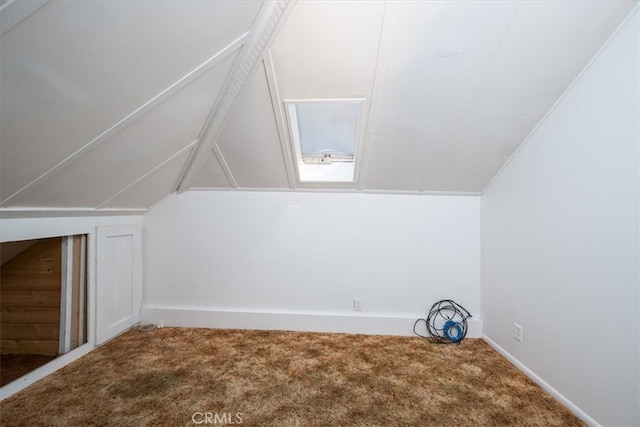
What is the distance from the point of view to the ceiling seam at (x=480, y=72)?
1.32 meters

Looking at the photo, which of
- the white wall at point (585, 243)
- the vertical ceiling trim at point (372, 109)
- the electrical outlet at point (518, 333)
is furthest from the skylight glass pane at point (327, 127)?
the electrical outlet at point (518, 333)

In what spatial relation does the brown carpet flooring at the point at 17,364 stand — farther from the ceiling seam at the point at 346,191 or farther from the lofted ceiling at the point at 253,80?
the ceiling seam at the point at 346,191

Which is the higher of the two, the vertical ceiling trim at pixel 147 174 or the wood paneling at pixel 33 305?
the vertical ceiling trim at pixel 147 174

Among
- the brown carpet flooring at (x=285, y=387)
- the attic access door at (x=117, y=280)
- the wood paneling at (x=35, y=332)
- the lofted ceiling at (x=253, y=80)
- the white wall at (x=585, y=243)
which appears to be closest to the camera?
the lofted ceiling at (x=253, y=80)

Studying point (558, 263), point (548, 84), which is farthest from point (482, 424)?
point (548, 84)

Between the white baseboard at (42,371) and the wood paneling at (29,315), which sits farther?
the wood paneling at (29,315)

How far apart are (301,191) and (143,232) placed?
64.9 inches

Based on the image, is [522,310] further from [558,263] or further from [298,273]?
[298,273]

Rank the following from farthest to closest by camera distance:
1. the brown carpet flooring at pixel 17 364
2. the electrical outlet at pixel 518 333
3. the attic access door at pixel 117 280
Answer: the attic access door at pixel 117 280 < the electrical outlet at pixel 518 333 < the brown carpet flooring at pixel 17 364

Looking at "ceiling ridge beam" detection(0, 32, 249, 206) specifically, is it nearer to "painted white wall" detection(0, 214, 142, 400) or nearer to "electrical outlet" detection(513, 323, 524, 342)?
"painted white wall" detection(0, 214, 142, 400)

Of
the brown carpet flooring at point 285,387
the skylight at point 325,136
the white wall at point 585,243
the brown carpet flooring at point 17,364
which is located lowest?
the brown carpet flooring at point 285,387

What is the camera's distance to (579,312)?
1.45 meters

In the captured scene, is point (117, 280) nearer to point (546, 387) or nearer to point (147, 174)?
point (147, 174)

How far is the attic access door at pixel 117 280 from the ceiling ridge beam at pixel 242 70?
3.05 feet
